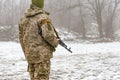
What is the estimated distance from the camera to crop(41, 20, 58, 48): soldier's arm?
530 cm

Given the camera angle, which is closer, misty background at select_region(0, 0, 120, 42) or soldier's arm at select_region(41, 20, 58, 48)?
soldier's arm at select_region(41, 20, 58, 48)

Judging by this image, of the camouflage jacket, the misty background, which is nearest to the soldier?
the camouflage jacket

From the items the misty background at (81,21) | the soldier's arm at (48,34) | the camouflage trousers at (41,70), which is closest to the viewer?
the soldier's arm at (48,34)

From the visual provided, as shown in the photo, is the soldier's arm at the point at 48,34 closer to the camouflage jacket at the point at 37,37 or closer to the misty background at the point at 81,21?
the camouflage jacket at the point at 37,37

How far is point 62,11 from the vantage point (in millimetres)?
53688

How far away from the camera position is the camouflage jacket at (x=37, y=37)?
5.36 metres

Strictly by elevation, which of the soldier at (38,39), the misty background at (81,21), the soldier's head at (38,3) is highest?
the soldier's head at (38,3)

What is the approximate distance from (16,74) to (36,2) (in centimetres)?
582

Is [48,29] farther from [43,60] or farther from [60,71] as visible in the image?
[60,71]

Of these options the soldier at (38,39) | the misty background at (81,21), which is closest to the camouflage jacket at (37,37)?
the soldier at (38,39)

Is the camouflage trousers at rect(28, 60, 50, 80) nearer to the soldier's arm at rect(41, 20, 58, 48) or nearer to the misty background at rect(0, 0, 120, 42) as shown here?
the soldier's arm at rect(41, 20, 58, 48)

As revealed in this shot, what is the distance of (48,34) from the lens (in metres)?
5.32

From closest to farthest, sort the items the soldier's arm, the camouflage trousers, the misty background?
1. the soldier's arm
2. the camouflage trousers
3. the misty background

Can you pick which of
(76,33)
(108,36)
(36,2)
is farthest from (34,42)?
(76,33)
